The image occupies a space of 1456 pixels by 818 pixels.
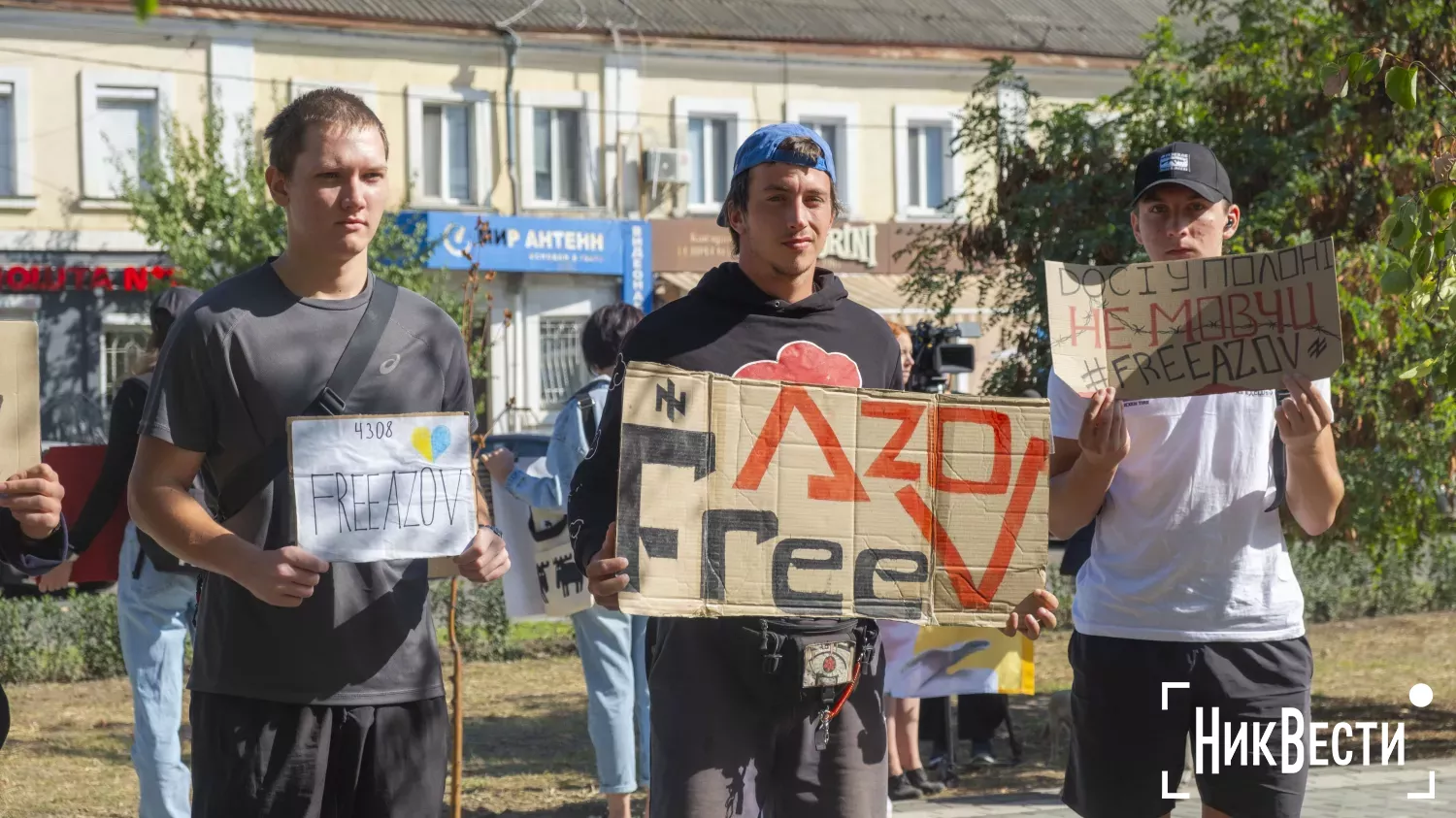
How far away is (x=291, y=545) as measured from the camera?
342 centimetres

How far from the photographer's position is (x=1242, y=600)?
4203mm

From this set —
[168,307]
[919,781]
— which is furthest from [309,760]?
[919,781]

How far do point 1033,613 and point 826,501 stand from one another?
0.51m

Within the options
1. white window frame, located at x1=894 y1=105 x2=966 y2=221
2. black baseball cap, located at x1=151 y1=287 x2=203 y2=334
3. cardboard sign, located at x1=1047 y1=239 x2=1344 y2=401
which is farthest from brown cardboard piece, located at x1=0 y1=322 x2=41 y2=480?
white window frame, located at x1=894 y1=105 x2=966 y2=221

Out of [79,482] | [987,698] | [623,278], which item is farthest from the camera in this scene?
[623,278]

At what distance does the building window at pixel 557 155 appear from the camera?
31.0 m

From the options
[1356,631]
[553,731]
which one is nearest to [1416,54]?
[553,731]

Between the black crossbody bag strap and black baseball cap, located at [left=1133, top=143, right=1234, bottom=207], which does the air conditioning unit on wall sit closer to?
black baseball cap, located at [left=1133, top=143, right=1234, bottom=207]

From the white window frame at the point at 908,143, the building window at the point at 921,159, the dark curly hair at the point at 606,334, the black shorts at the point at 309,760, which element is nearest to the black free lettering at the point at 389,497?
the black shorts at the point at 309,760

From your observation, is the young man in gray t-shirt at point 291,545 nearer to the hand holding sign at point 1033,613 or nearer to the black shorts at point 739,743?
the black shorts at point 739,743

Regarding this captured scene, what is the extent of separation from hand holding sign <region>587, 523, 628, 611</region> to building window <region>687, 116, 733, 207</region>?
94.0 ft

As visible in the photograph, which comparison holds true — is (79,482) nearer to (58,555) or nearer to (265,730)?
(58,555)

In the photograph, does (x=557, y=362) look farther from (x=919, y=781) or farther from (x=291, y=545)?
(x=291, y=545)

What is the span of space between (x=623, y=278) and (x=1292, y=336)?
90.7 ft
